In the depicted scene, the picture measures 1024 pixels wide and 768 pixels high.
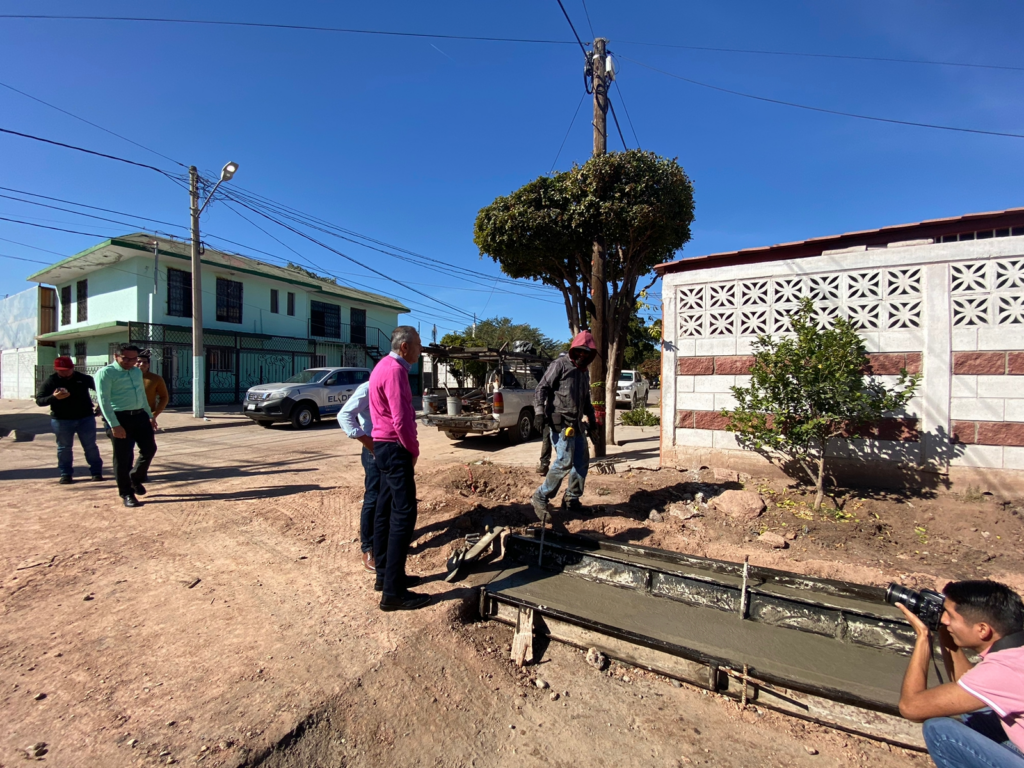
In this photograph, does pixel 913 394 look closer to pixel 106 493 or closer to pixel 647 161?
pixel 647 161

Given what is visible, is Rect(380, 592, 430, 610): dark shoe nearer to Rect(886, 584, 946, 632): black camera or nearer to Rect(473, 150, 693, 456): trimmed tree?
Rect(886, 584, 946, 632): black camera

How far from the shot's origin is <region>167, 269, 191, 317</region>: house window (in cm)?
1902

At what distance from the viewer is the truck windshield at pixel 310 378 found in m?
13.8

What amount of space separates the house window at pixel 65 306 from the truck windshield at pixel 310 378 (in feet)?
49.4

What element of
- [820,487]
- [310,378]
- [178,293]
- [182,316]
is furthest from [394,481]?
[178,293]

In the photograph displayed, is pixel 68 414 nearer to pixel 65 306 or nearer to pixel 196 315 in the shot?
pixel 196 315

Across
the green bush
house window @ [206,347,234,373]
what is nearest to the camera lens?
the green bush

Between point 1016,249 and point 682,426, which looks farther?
point 682,426

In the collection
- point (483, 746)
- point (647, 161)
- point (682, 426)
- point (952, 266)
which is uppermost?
point (647, 161)

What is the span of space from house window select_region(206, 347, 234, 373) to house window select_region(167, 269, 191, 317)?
6.08 feet

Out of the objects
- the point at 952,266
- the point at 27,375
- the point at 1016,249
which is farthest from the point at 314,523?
the point at 27,375

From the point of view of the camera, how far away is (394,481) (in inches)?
124

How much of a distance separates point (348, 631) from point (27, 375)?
95.9 ft

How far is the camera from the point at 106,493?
5.56 metres
